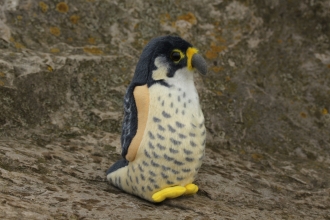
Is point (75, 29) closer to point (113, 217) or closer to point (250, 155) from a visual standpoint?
point (250, 155)

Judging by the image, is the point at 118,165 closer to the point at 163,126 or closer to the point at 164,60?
the point at 163,126

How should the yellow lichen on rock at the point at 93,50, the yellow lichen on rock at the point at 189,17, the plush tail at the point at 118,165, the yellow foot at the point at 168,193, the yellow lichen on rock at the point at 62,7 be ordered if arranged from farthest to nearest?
the yellow lichen on rock at the point at 189,17 < the yellow lichen on rock at the point at 62,7 < the yellow lichen on rock at the point at 93,50 < the plush tail at the point at 118,165 < the yellow foot at the point at 168,193

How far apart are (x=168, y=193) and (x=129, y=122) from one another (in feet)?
1.07

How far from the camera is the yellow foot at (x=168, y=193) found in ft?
6.45

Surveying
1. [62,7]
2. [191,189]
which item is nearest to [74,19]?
[62,7]

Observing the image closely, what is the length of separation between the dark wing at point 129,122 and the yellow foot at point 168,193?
0.71 ft

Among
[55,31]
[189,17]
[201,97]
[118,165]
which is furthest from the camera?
[189,17]

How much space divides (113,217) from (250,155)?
1115 millimetres

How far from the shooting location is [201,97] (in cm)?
288

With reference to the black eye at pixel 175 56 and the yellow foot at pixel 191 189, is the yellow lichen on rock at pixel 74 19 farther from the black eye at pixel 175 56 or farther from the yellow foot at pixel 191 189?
the yellow foot at pixel 191 189

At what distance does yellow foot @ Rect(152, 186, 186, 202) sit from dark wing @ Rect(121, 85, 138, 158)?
0.22 meters

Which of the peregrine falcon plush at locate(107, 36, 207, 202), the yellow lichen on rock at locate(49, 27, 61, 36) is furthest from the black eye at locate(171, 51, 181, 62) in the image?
the yellow lichen on rock at locate(49, 27, 61, 36)

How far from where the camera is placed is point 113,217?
179 cm

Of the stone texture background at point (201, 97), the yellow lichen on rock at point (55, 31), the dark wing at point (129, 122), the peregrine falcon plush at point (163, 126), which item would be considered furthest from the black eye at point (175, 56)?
the yellow lichen on rock at point (55, 31)
